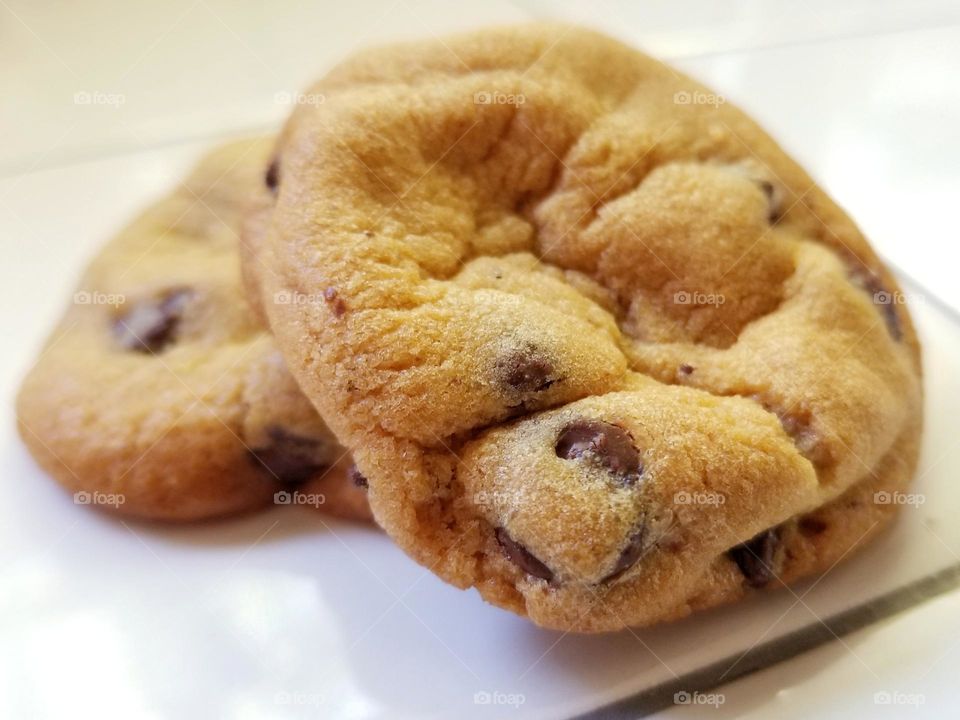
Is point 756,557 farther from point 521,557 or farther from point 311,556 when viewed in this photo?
point 311,556

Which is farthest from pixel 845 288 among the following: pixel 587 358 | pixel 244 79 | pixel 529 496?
pixel 244 79

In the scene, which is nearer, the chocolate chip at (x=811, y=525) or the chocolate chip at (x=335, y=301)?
the chocolate chip at (x=335, y=301)

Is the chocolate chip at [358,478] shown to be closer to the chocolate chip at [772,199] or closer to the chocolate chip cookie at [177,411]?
the chocolate chip cookie at [177,411]

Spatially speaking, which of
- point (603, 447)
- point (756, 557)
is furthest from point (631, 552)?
point (756, 557)

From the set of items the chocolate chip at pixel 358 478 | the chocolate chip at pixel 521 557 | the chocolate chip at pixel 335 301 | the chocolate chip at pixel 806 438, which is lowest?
the chocolate chip at pixel 358 478

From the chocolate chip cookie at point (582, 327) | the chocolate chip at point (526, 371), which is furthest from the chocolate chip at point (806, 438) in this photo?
the chocolate chip at point (526, 371)
